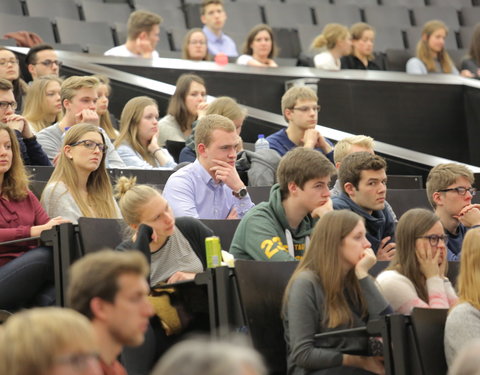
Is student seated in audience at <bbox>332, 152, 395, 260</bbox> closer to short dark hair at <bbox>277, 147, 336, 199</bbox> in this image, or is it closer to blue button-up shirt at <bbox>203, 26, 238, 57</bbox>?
short dark hair at <bbox>277, 147, 336, 199</bbox>

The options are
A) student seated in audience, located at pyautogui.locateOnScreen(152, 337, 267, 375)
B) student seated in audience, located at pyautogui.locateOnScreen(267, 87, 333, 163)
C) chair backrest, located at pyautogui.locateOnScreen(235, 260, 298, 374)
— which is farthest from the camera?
student seated in audience, located at pyautogui.locateOnScreen(267, 87, 333, 163)

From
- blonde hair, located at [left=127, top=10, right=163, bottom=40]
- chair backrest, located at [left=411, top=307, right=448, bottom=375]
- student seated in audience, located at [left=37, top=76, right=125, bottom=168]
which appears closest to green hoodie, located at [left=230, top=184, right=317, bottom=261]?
chair backrest, located at [left=411, top=307, right=448, bottom=375]

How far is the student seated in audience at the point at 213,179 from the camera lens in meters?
4.17

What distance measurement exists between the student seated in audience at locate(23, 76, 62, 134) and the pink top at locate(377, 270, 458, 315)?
7.55 ft

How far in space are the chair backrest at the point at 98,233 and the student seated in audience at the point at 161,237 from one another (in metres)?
0.05

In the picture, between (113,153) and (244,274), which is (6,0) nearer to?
(113,153)

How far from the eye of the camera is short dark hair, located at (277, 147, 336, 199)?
12.1 ft

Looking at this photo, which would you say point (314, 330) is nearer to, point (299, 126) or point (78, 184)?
point (78, 184)

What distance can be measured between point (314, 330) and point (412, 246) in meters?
0.49

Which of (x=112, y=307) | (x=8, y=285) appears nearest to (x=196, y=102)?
(x=8, y=285)

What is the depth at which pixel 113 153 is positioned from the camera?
16.0ft

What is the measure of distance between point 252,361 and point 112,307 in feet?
2.31

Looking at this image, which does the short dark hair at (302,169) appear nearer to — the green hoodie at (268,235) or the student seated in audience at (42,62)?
the green hoodie at (268,235)

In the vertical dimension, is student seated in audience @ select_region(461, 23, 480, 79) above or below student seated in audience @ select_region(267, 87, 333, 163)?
above
